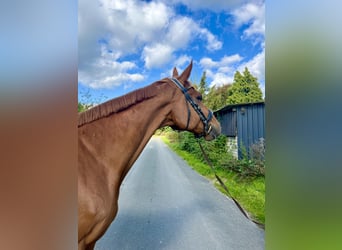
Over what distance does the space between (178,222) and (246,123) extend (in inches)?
133

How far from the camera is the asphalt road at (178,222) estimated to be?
2.34 m

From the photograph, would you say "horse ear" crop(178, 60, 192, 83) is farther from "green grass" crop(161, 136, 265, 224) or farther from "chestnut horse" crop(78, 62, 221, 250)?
"green grass" crop(161, 136, 265, 224)

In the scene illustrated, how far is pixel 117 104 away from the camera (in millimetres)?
1456

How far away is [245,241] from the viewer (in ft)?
7.69

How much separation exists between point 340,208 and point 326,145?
0.15 metres

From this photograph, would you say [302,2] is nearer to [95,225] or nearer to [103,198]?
[103,198]

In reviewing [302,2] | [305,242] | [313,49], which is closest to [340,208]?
[305,242]

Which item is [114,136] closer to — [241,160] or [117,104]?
[117,104]

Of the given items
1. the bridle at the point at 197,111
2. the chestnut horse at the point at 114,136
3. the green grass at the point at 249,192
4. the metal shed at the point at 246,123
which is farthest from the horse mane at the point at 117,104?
the metal shed at the point at 246,123

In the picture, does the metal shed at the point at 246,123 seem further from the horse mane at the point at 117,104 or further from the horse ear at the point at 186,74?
the horse mane at the point at 117,104

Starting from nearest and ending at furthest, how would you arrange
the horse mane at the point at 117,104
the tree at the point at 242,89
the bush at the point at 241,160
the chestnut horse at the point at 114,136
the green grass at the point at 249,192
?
the chestnut horse at the point at 114,136 → the horse mane at the point at 117,104 → the green grass at the point at 249,192 → the bush at the point at 241,160 → the tree at the point at 242,89

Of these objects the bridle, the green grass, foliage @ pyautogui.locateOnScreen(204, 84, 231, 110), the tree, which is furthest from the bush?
the tree

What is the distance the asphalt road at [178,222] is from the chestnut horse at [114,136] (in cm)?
129

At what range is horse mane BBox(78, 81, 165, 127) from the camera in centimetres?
138
